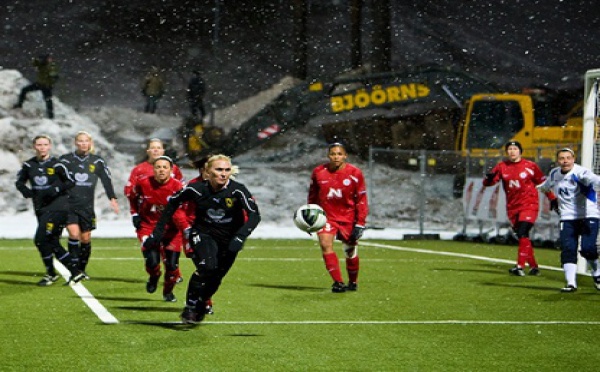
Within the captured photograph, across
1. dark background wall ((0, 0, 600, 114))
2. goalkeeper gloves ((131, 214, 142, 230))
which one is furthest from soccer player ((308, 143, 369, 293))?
dark background wall ((0, 0, 600, 114))

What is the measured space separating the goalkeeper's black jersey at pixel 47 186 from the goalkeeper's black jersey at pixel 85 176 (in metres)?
1.10

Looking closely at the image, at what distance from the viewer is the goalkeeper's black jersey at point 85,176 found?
16.5m

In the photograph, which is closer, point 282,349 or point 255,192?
point 282,349

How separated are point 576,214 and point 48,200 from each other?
23.8 ft

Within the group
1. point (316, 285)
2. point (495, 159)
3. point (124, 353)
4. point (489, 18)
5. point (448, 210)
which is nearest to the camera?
point (124, 353)

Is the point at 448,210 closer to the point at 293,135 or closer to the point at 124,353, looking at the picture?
the point at 293,135

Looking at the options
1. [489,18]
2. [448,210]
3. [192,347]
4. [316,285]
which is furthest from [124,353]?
[489,18]

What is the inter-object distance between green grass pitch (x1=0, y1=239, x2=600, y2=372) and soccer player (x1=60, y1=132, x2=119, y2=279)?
0.58 metres

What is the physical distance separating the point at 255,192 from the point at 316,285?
70.1 ft

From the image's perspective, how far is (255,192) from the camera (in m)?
36.7

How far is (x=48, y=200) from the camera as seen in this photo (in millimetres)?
15320

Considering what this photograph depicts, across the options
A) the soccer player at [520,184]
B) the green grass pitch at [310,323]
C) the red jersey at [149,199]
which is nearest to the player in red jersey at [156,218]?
the red jersey at [149,199]

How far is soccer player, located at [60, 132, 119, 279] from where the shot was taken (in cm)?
1623

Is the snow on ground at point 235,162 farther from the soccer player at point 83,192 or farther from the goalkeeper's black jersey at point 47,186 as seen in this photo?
the goalkeeper's black jersey at point 47,186
